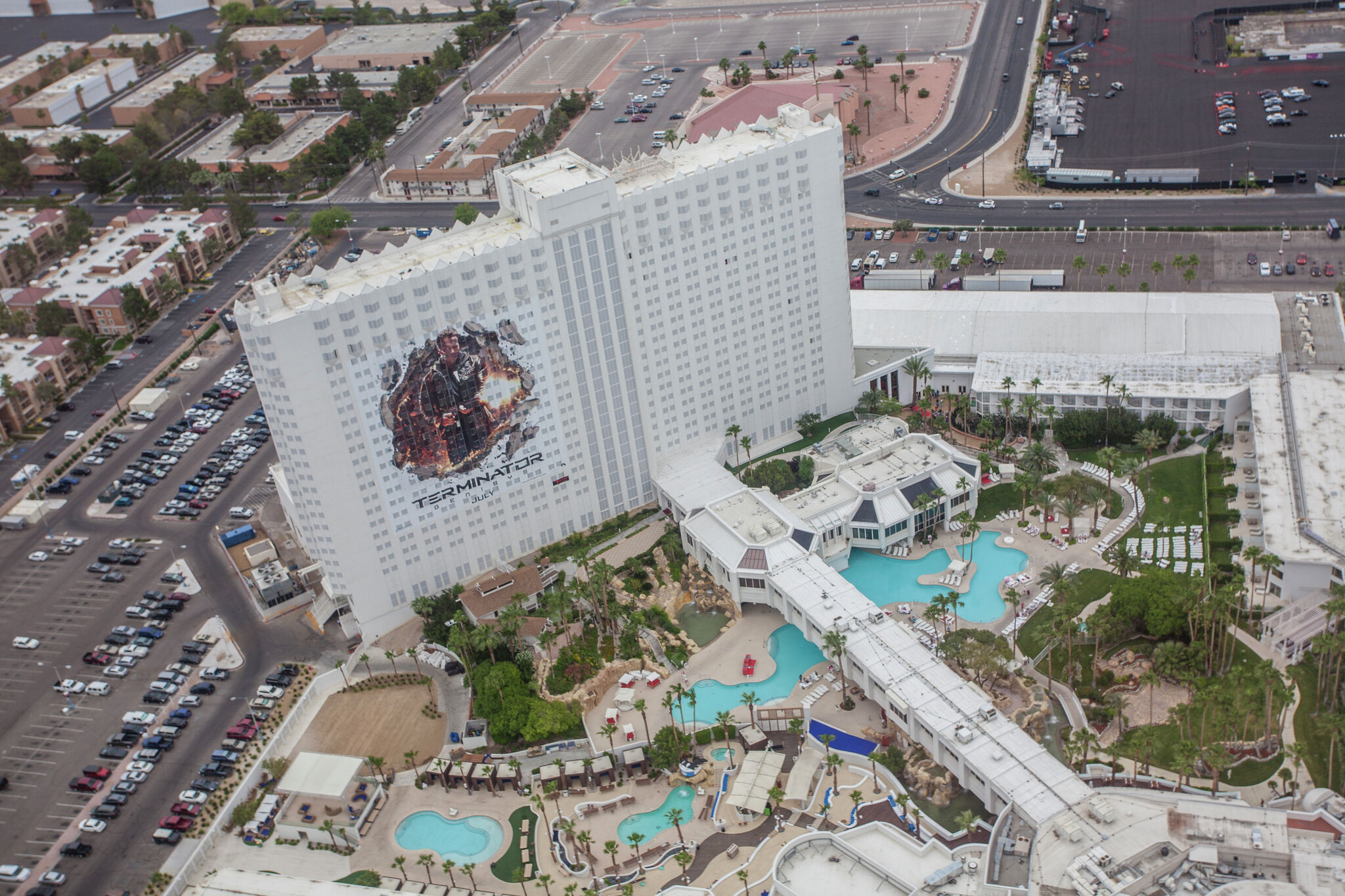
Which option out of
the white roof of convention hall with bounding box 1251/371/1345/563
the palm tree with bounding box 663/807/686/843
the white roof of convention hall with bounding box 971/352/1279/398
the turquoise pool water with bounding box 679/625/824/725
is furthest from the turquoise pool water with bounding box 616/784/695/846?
the white roof of convention hall with bounding box 971/352/1279/398

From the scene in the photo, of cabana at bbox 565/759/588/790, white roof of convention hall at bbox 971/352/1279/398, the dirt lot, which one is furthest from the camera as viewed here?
white roof of convention hall at bbox 971/352/1279/398

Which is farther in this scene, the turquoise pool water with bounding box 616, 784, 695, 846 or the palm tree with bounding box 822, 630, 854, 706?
the palm tree with bounding box 822, 630, 854, 706

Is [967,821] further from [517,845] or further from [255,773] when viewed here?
[255,773]

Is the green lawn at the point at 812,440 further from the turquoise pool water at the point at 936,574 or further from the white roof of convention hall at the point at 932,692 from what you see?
the white roof of convention hall at the point at 932,692

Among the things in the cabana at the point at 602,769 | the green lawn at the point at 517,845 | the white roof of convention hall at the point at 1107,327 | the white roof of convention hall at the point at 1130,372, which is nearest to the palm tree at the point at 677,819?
the cabana at the point at 602,769

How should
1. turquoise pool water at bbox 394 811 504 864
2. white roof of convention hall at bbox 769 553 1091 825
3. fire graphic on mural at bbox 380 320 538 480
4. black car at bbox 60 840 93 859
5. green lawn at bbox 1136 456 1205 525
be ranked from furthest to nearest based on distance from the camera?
1. green lawn at bbox 1136 456 1205 525
2. fire graphic on mural at bbox 380 320 538 480
3. black car at bbox 60 840 93 859
4. turquoise pool water at bbox 394 811 504 864
5. white roof of convention hall at bbox 769 553 1091 825

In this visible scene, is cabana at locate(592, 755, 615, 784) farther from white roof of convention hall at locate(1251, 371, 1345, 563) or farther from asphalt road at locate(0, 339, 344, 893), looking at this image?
white roof of convention hall at locate(1251, 371, 1345, 563)

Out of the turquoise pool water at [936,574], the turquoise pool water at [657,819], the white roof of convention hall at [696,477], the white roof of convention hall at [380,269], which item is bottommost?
the turquoise pool water at [657,819]
